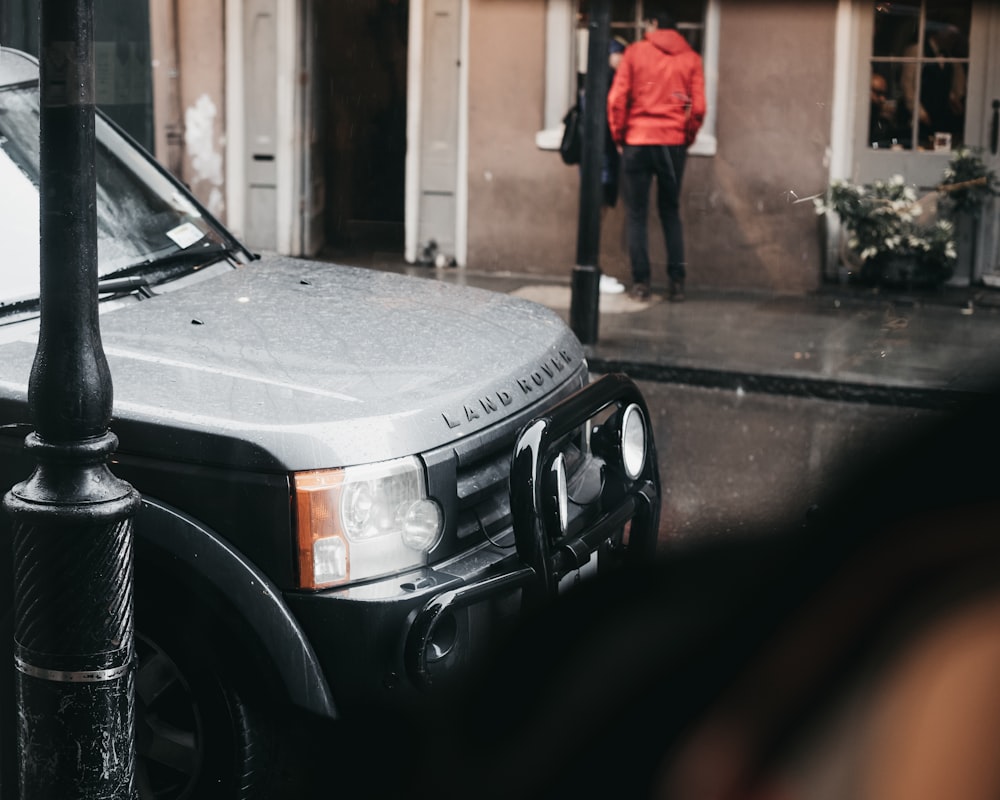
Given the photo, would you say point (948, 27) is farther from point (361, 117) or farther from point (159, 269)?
point (159, 269)

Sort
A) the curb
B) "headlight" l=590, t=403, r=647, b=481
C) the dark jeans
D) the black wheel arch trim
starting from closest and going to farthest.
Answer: the black wheel arch trim < "headlight" l=590, t=403, r=647, b=481 < the curb < the dark jeans

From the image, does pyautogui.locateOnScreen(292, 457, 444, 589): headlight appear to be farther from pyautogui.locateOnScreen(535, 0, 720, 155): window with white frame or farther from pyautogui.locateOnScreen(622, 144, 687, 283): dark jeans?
pyautogui.locateOnScreen(535, 0, 720, 155): window with white frame

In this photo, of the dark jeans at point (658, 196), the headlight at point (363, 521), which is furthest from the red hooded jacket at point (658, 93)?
the headlight at point (363, 521)

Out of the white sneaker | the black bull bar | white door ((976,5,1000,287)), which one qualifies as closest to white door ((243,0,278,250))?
the white sneaker

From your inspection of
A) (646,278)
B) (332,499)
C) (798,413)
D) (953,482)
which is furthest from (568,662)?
(646,278)

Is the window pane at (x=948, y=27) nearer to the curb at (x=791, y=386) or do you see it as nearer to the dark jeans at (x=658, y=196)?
the dark jeans at (x=658, y=196)

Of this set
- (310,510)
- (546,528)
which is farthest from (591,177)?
(310,510)

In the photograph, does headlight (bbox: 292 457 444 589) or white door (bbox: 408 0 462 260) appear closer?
headlight (bbox: 292 457 444 589)

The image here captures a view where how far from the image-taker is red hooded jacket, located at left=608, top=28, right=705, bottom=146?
438 inches

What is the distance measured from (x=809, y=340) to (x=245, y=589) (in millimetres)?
7461

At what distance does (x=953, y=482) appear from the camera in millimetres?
1912

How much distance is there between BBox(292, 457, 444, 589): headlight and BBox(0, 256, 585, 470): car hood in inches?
1.7

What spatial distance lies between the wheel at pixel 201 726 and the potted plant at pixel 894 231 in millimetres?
9038

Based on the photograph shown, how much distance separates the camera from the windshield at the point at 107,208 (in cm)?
396
